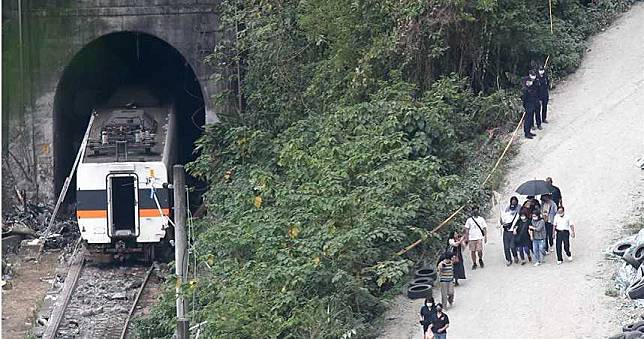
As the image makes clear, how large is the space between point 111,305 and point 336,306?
9.26 metres

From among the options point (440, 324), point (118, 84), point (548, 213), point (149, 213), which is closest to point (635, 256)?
point (548, 213)

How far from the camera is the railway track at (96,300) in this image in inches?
965

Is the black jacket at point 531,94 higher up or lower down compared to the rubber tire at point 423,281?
higher up

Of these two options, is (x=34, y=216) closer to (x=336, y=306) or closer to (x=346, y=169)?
(x=346, y=169)

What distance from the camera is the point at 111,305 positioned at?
85.8 feet

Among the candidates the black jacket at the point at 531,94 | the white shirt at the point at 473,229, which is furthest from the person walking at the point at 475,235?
the black jacket at the point at 531,94

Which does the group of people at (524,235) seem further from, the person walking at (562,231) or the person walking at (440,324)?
the person walking at (440,324)

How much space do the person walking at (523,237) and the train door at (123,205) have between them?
1069 cm

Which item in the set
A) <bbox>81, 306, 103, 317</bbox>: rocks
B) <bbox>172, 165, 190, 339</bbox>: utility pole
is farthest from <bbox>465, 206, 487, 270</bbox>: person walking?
<bbox>81, 306, 103, 317</bbox>: rocks

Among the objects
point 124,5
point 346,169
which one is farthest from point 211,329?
point 124,5

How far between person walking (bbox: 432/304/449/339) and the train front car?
11.8 meters

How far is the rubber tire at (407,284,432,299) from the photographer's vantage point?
61.2 ft

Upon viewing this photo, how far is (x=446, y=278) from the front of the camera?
18078 mm

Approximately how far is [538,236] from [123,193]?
11.5 meters
